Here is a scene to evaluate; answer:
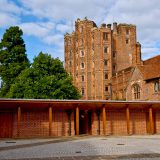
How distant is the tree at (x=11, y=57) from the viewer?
148ft

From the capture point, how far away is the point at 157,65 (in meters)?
44.1

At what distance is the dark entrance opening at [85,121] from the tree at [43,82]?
9622 mm

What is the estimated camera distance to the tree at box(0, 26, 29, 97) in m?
45.1

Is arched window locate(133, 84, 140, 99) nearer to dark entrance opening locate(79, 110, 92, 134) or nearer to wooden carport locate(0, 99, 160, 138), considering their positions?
wooden carport locate(0, 99, 160, 138)

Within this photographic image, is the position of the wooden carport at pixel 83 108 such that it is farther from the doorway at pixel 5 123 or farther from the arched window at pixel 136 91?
the arched window at pixel 136 91

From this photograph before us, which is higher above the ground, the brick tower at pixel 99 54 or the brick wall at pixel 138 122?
the brick tower at pixel 99 54

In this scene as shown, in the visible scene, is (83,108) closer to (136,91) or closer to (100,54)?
(136,91)

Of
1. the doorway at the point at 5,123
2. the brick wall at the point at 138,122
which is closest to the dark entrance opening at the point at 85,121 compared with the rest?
the brick wall at the point at 138,122

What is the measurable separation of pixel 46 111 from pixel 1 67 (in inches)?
839

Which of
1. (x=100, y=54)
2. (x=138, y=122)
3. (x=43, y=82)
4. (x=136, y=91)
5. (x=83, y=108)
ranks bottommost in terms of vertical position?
(x=138, y=122)

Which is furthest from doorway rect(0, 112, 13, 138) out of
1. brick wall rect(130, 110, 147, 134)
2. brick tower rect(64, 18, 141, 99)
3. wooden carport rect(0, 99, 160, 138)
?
brick tower rect(64, 18, 141, 99)

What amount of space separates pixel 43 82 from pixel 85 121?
11538 millimetres

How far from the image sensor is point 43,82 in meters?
39.9

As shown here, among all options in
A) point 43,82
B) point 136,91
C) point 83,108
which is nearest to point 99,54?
point 136,91
